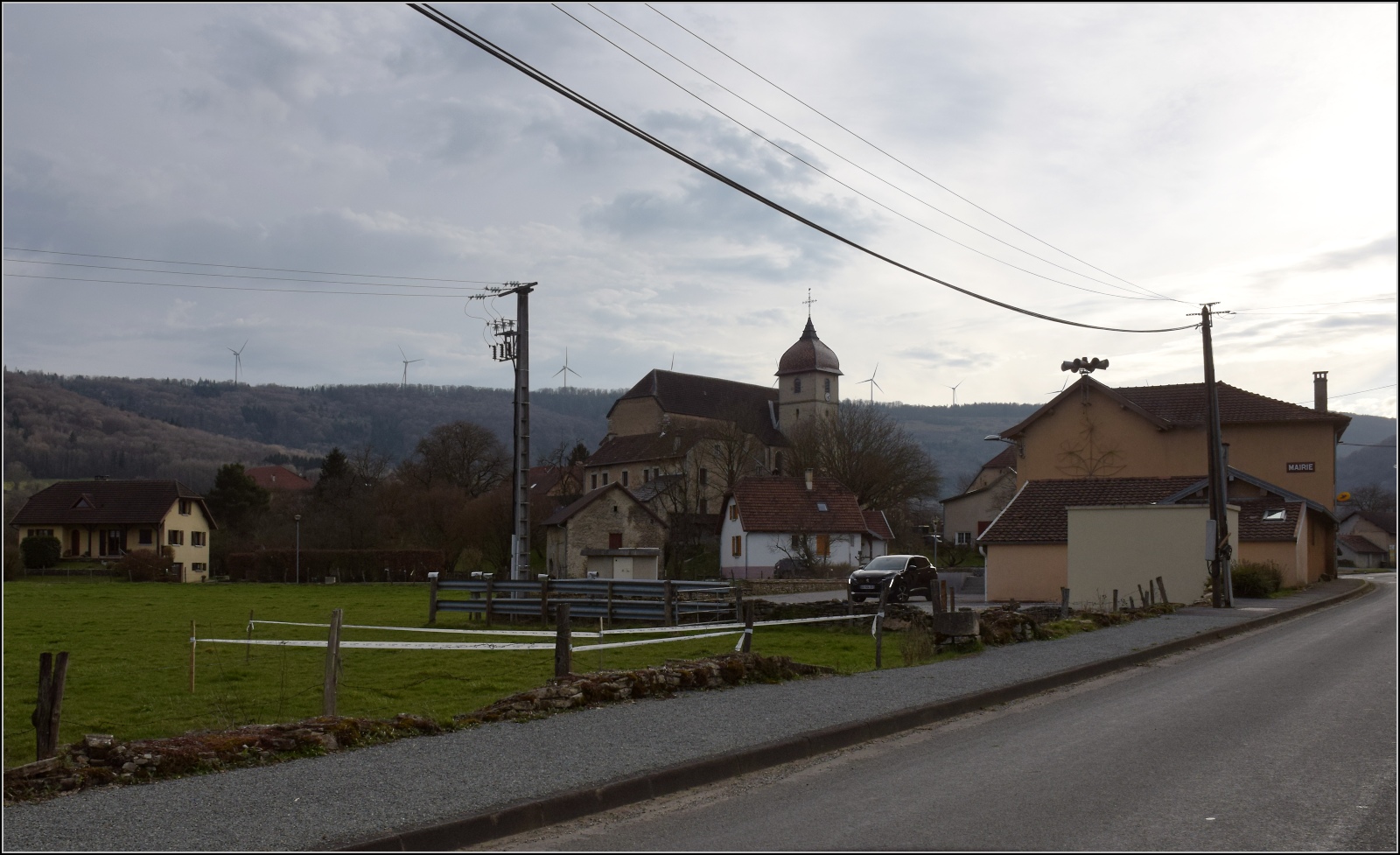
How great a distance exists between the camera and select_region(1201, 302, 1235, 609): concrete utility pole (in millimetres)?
29984

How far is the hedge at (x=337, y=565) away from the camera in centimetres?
6306

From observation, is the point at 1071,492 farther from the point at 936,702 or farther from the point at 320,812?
the point at 320,812

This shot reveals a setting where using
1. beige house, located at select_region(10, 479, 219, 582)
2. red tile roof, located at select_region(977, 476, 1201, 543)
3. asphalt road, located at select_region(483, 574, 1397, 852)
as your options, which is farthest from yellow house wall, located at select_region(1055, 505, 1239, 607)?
beige house, located at select_region(10, 479, 219, 582)

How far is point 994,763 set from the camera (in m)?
8.99

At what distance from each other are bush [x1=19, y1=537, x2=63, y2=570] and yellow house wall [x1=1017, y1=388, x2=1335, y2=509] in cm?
4966

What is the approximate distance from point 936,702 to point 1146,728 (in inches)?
85.7

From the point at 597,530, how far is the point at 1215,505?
45.0 m

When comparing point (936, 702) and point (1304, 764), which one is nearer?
point (1304, 764)

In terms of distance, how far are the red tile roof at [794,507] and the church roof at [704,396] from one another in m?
47.9

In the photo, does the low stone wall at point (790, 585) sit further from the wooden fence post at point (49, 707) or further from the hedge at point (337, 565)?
the wooden fence post at point (49, 707)

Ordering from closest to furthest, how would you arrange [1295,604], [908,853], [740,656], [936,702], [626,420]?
1. [908,853]
2. [936,702]
3. [740,656]
4. [1295,604]
5. [626,420]

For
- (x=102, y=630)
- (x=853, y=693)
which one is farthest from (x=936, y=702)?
(x=102, y=630)

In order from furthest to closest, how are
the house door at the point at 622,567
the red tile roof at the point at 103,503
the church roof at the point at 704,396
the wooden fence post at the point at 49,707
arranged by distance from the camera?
the church roof at the point at 704,396 < the house door at the point at 622,567 < the red tile roof at the point at 103,503 < the wooden fence post at the point at 49,707

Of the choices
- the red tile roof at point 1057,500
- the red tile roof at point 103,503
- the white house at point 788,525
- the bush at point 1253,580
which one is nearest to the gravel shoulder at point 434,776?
the bush at point 1253,580
